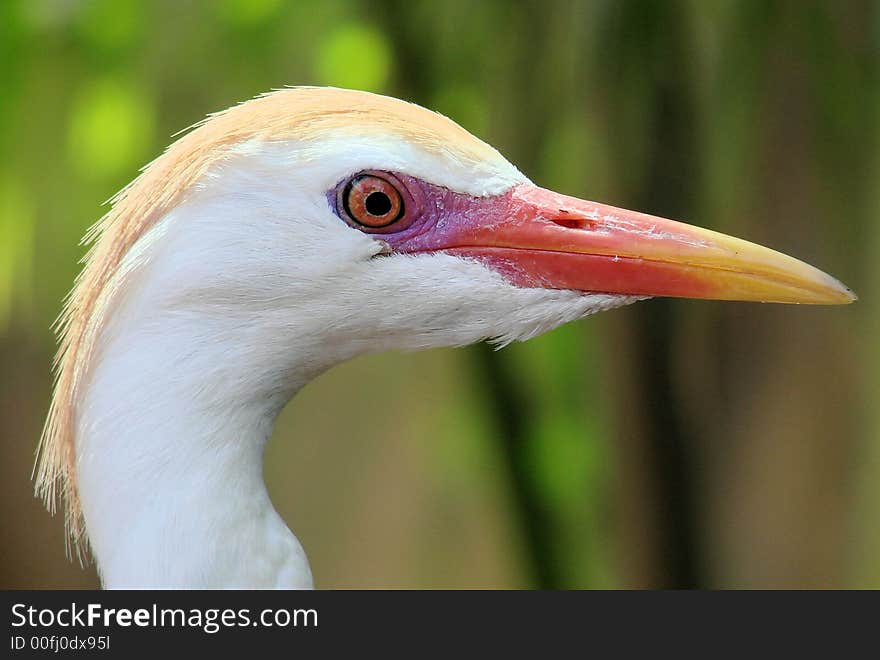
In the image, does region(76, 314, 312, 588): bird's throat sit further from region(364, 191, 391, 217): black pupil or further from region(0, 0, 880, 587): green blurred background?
region(0, 0, 880, 587): green blurred background

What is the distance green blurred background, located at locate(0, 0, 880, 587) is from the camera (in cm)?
223

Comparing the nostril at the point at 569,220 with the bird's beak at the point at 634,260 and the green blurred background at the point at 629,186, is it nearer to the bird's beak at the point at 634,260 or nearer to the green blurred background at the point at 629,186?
the bird's beak at the point at 634,260

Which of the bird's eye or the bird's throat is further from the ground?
the bird's eye

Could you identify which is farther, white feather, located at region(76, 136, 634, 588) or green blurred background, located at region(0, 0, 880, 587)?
green blurred background, located at region(0, 0, 880, 587)

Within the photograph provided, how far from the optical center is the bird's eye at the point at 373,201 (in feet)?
3.55

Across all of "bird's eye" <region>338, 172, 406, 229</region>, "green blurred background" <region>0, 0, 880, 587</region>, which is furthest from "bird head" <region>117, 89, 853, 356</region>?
"green blurred background" <region>0, 0, 880, 587</region>

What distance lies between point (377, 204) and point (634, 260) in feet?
0.99

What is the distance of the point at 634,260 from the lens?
1129 mm

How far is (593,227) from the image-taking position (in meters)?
1.15

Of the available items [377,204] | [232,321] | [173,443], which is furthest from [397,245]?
[173,443]

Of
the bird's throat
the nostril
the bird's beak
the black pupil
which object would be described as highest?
the black pupil

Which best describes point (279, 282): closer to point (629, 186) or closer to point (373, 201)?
point (373, 201)

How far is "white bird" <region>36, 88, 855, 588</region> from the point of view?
1091 millimetres

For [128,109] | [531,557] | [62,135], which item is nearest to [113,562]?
[128,109]
